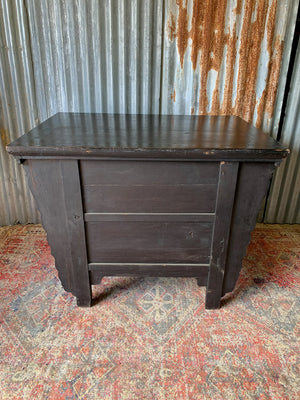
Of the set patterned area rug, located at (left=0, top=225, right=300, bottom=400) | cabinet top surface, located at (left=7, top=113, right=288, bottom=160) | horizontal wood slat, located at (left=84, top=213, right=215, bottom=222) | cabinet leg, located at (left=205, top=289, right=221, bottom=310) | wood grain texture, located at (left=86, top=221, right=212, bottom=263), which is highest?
cabinet top surface, located at (left=7, top=113, right=288, bottom=160)

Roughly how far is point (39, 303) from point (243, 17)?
88.8 inches

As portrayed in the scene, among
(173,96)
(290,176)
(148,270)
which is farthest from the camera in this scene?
(290,176)

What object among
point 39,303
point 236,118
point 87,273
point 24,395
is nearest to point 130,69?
point 236,118

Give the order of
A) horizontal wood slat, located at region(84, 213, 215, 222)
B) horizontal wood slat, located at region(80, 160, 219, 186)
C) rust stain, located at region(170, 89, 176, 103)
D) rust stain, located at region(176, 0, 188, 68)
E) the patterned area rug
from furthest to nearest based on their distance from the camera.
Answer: rust stain, located at region(170, 89, 176, 103), rust stain, located at region(176, 0, 188, 68), horizontal wood slat, located at region(84, 213, 215, 222), horizontal wood slat, located at region(80, 160, 219, 186), the patterned area rug

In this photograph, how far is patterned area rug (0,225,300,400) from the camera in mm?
1312

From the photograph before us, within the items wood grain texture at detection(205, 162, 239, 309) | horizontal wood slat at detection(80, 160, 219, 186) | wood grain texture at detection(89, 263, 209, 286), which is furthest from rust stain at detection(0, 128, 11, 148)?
wood grain texture at detection(205, 162, 239, 309)

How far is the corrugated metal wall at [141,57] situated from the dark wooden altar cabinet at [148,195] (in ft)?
1.72

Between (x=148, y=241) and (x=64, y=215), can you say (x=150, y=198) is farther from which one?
(x=64, y=215)

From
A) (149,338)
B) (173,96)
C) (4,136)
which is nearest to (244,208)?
(149,338)

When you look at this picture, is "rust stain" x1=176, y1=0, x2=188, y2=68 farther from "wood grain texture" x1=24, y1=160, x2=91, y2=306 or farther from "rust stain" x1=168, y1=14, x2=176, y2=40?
"wood grain texture" x1=24, y1=160, x2=91, y2=306

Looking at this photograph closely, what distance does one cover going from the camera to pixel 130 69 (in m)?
2.12

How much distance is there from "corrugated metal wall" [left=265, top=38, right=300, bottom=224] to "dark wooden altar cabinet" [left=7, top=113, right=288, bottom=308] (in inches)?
32.7

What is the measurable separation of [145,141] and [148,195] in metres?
0.27

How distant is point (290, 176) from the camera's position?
2.51 meters
